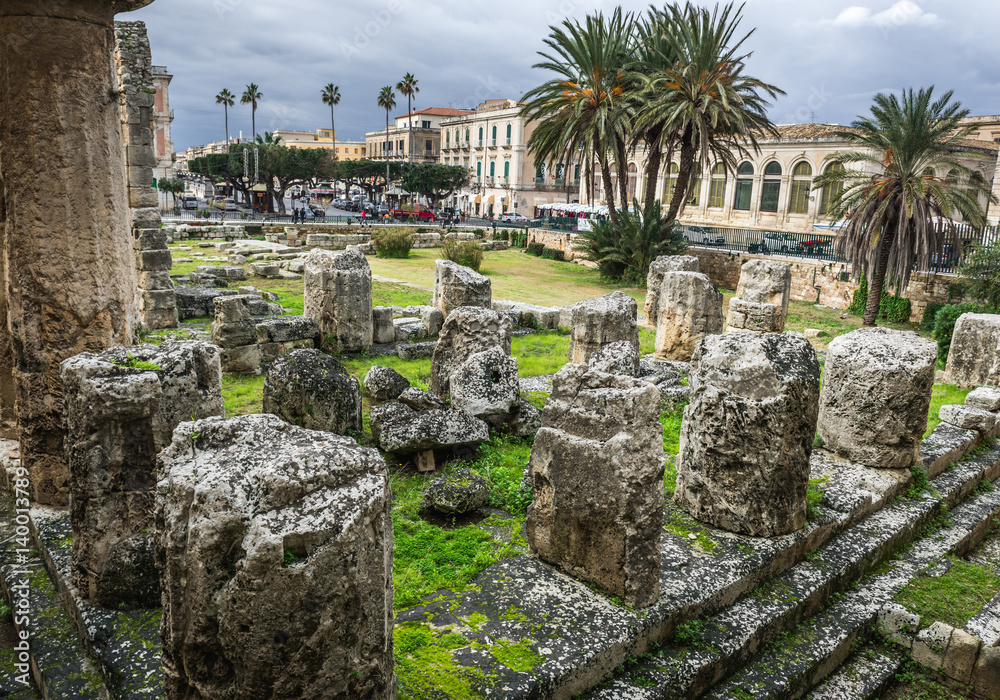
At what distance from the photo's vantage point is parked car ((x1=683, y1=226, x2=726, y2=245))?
84.7ft

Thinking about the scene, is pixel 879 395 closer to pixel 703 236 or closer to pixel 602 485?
pixel 602 485

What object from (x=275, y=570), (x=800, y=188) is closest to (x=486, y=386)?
(x=275, y=570)

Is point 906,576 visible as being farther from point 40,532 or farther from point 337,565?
point 40,532

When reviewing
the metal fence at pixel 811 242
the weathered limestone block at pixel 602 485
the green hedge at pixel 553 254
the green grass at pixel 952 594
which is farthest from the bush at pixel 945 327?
the green hedge at pixel 553 254

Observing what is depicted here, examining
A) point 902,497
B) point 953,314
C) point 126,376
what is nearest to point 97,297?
point 126,376

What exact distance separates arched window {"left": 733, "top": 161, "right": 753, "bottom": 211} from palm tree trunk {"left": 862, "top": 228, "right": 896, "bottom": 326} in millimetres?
23967

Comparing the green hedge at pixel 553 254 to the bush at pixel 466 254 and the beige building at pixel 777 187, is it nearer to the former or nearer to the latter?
the beige building at pixel 777 187

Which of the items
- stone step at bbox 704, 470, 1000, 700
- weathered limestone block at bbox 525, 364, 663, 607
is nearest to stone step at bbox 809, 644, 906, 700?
stone step at bbox 704, 470, 1000, 700

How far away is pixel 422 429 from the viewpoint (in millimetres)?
6410

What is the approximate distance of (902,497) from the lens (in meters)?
6.48

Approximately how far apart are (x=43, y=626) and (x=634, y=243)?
20.6m

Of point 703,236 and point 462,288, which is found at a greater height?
point 703,236

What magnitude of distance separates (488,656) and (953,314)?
12819 mm

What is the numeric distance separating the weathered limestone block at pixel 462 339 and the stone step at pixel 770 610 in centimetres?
440
